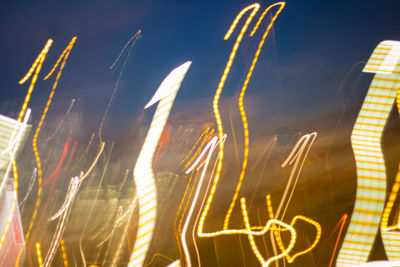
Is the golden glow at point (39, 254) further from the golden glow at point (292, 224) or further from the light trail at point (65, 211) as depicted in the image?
A: the golden glow at point (292, 224)

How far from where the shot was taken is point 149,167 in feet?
11.6

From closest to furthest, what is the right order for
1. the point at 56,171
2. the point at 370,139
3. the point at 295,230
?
the point at 370,139 < the point at 295,230 < the point at 56,171

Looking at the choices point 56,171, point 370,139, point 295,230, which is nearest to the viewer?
point 370,139

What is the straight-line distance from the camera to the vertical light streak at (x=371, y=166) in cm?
307

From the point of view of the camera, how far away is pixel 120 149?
3.69 meters

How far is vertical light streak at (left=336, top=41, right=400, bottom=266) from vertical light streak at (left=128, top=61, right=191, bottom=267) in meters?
1.40

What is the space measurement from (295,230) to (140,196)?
1214mm

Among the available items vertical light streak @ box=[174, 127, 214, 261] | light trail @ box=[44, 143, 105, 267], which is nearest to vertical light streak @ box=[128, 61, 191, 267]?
vertical light streak @ box=[174, 127, 214, 261]

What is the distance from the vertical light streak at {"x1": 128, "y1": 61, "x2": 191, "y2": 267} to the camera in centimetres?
330

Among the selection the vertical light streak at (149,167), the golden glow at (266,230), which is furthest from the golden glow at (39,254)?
the golden glow at (266,230)

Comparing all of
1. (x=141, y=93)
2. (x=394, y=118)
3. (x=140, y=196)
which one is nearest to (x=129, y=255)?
(x=140, y=196)

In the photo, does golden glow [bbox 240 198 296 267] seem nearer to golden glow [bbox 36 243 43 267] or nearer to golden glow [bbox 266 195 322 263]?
golden glow [bbox 266 195 322 263]

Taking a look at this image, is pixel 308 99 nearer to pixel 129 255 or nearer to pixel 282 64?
pixel 282 64

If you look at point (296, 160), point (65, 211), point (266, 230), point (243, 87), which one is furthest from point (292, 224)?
point (65, 211)
